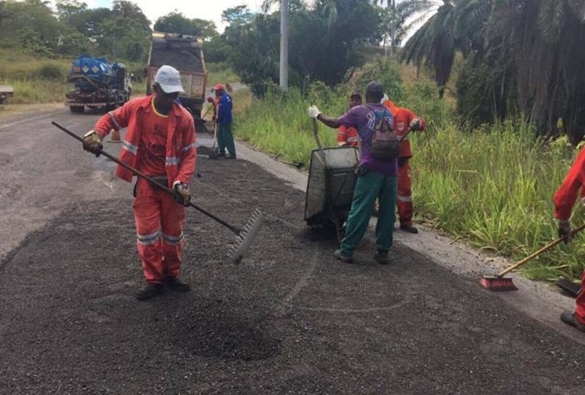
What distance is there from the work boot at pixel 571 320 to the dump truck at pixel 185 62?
16790 millimetres

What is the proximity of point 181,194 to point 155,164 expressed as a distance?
1.43ft

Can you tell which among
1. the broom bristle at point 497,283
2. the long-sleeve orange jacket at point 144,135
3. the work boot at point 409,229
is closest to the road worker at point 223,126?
the work boot at point 409,229

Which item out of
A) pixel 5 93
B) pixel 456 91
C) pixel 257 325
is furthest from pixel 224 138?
pixel 5 93

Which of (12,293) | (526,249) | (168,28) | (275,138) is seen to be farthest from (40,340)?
(168,28)

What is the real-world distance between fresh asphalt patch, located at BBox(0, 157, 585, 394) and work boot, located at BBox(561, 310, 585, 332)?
28cm

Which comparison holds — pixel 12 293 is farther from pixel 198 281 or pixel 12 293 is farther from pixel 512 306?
pixel 512 306

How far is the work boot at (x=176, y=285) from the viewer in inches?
189

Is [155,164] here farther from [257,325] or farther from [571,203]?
[571,203]

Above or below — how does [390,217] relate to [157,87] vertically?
below

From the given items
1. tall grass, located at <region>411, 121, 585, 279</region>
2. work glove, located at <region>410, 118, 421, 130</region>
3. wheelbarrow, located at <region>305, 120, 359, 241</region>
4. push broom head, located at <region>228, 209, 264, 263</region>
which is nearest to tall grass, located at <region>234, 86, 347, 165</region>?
tall grass, located at <region>411, 121, 585, 279</region>

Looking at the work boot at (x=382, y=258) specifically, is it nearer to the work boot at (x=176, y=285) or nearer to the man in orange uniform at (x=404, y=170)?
the man in orange uniform at (x=404, y=170)

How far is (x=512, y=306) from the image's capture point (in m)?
4.95

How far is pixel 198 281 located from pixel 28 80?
114ft

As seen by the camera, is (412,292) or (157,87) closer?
(157,87)
